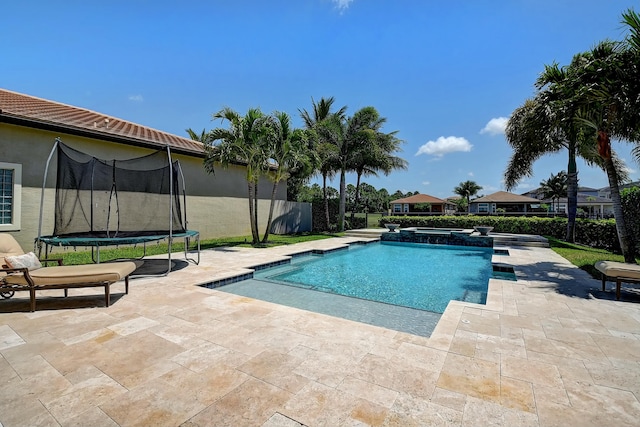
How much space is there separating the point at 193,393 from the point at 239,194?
15.0m

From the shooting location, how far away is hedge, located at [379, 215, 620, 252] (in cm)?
1337

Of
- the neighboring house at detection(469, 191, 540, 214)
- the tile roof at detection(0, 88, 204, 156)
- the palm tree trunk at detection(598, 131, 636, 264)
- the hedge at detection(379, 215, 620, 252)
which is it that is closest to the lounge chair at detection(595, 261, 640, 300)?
the palm tree trunk at detection(598, 131, 636, 264)

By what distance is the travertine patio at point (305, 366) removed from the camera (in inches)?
87.4

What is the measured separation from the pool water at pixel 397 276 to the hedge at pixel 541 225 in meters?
5.68

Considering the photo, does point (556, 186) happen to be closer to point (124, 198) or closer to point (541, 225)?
point (541, 225)

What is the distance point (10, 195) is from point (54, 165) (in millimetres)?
1668

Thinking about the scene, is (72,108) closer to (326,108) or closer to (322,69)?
(322,69)

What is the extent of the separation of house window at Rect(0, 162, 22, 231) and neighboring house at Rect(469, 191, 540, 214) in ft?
131

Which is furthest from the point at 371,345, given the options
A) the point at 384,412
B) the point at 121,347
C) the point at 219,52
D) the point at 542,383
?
the point at 219,52

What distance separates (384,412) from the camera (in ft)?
7.32

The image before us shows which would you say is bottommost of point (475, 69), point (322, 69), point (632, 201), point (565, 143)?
point (632, 201)

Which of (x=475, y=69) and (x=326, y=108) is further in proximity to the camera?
(x=326, y=108)

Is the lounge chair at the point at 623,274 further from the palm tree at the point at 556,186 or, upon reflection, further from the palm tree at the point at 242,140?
the palm tree at the point at 556,186

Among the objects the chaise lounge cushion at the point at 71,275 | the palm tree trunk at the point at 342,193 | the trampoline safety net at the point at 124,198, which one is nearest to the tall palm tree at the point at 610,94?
the chaise lounge cushion at the point at 71,275
